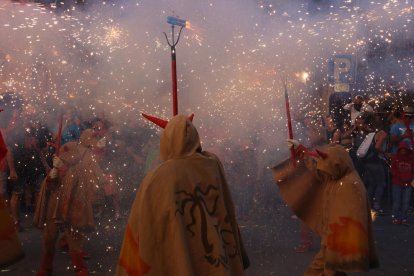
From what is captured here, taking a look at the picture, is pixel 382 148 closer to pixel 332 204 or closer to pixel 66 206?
pixel 332 204

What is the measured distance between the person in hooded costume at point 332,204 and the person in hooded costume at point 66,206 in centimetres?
210

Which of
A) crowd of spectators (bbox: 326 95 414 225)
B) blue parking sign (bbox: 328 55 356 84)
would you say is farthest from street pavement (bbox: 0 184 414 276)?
blue parking sign (bbox: 328 55 356 84)

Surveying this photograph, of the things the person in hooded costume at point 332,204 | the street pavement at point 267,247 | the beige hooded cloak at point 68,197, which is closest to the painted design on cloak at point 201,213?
the person in hooded costume at point 332,204

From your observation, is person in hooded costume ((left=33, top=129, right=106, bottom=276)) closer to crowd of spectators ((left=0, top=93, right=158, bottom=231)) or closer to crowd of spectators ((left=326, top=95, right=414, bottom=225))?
crowd of spectators ((left=0, top=93, right=158, bottom=231))

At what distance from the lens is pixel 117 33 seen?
727cm

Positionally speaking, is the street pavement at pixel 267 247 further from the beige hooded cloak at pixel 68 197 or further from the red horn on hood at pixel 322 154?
the red horn on hood at pixel 322 154

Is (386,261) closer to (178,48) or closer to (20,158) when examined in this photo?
(178,48)

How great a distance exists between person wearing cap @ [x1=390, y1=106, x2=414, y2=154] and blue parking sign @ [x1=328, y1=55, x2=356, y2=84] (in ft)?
4.71

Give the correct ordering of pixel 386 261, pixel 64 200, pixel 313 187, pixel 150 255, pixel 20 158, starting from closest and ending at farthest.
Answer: pixel 150 255, pixel 313 187, pixel 64 200, pixel 386 261, pixel 20 158

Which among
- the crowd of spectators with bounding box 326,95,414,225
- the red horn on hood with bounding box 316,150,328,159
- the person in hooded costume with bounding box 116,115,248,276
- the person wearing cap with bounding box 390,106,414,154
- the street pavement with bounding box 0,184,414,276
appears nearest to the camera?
the person in hooded costume with bounding box 116,115,248,276

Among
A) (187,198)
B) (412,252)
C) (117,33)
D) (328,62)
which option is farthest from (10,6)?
(328,62)

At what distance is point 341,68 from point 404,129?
6.12 feet

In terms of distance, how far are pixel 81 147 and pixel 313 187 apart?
2.57 m

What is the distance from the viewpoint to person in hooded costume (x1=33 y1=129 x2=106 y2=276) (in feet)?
20.2
